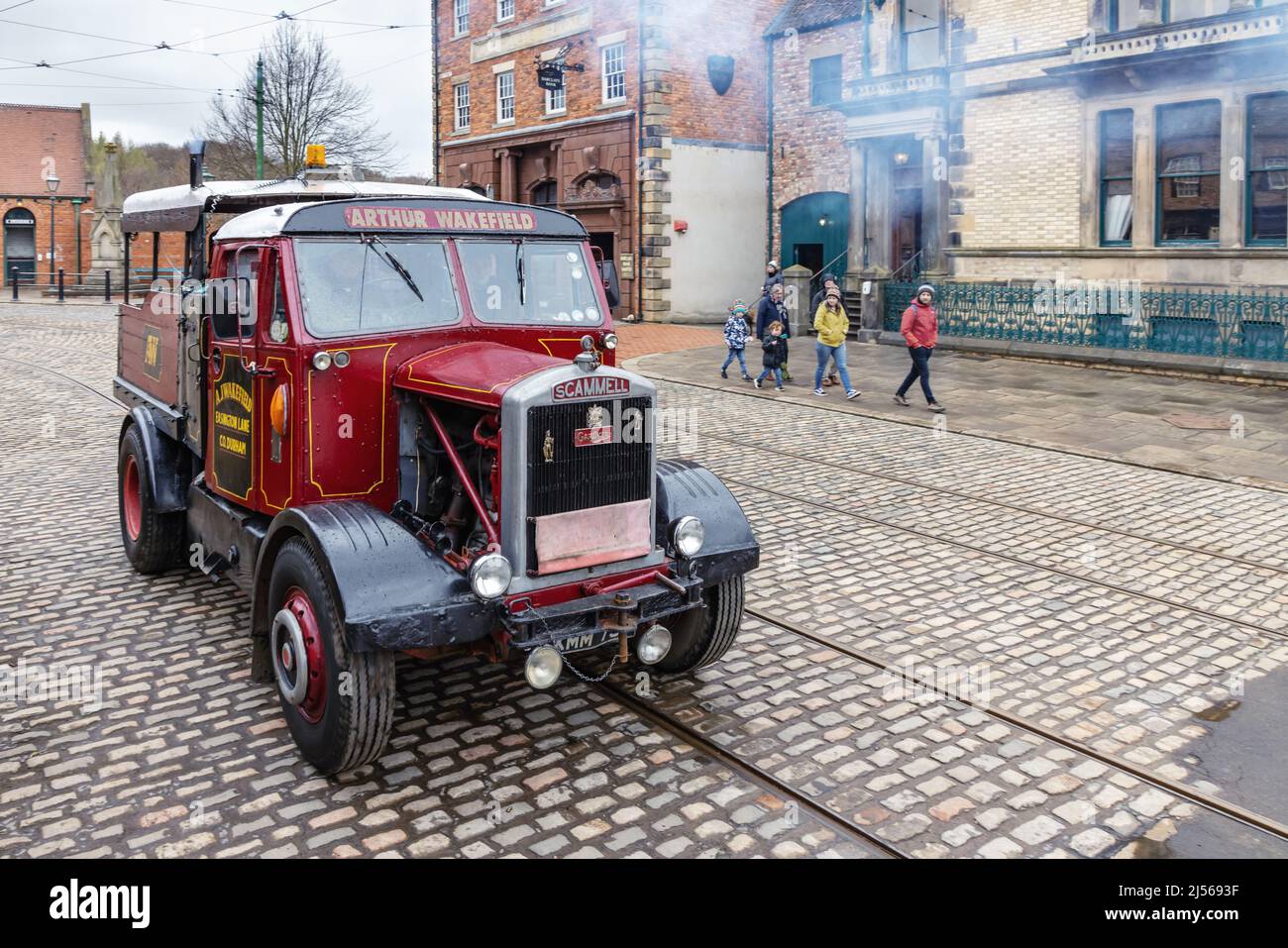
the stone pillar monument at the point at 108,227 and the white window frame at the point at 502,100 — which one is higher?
the white window frame at the point at 502,100

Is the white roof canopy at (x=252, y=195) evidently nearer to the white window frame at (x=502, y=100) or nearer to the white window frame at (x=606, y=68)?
the white window frame at (x=606, y=68)

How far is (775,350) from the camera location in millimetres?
17281

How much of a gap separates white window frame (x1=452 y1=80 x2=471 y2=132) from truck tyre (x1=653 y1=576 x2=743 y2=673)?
3099 centimetres

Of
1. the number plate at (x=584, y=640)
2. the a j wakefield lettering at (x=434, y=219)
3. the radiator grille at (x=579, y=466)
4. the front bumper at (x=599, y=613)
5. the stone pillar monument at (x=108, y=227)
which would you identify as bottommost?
the number plate at (x=584, y=640)

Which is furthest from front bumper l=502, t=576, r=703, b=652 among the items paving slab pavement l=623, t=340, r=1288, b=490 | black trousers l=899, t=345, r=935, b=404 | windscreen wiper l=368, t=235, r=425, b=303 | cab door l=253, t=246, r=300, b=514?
black trousers l=899, t=345, r=935, b=404

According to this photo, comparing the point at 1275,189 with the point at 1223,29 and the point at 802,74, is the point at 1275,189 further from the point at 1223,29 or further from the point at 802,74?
the point at 802,74

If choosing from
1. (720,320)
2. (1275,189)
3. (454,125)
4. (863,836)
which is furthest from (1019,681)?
(454,125)

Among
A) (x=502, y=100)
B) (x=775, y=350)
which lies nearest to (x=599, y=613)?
(x=775, y=350)

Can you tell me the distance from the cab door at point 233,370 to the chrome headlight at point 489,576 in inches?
77.2

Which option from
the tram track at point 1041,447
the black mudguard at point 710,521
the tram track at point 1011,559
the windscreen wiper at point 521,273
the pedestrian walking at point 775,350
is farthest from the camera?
the pedestrian walking at point 775,350

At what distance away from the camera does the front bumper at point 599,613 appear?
491 centimetres

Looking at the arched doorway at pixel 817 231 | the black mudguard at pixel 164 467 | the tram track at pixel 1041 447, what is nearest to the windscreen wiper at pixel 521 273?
the black mudguard at pixel 164 467

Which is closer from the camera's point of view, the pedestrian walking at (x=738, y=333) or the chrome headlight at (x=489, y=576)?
the chrome headlight at (x=489, y=576)

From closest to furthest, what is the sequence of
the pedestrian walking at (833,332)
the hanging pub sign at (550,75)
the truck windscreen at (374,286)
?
the truck windscreen at (374,286)
the pedestrian walking at (833,332)
the hanging pub sign at (550,75)
